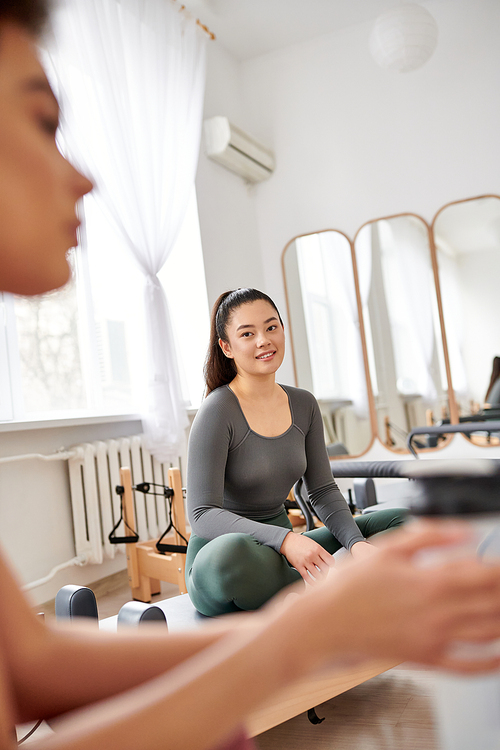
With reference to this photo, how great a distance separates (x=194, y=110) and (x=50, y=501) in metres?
2.35

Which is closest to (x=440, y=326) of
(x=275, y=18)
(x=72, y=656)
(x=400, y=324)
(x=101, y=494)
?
(x=400, y=324)

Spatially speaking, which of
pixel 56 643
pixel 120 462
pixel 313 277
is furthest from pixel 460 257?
pixel 56 643

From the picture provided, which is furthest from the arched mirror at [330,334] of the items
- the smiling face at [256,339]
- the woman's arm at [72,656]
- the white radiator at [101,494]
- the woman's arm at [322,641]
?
the woman's arm at [322,641]

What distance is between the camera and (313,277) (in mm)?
4434

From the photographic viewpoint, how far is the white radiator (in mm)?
2646

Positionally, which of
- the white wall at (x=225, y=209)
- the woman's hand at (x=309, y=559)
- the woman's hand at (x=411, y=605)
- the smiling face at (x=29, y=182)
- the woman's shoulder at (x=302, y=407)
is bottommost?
the woman's hand at (x=309, y=559)

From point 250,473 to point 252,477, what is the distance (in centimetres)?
1

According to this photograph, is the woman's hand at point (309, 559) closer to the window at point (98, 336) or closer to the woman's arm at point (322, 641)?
the woman's arm at point (322, 641)

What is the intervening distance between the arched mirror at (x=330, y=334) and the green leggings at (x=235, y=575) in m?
2.88

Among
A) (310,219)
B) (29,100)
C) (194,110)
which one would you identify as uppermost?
(194,110)

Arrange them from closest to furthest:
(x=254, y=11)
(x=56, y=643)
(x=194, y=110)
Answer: (x=56, y=643) < (x=194, y=110) < (x=254, y=11)

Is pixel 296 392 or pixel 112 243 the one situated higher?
pixel 112 243

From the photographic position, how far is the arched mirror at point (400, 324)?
13.6ft

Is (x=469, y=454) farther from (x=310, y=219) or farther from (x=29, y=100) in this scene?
(x=29, y=100)
